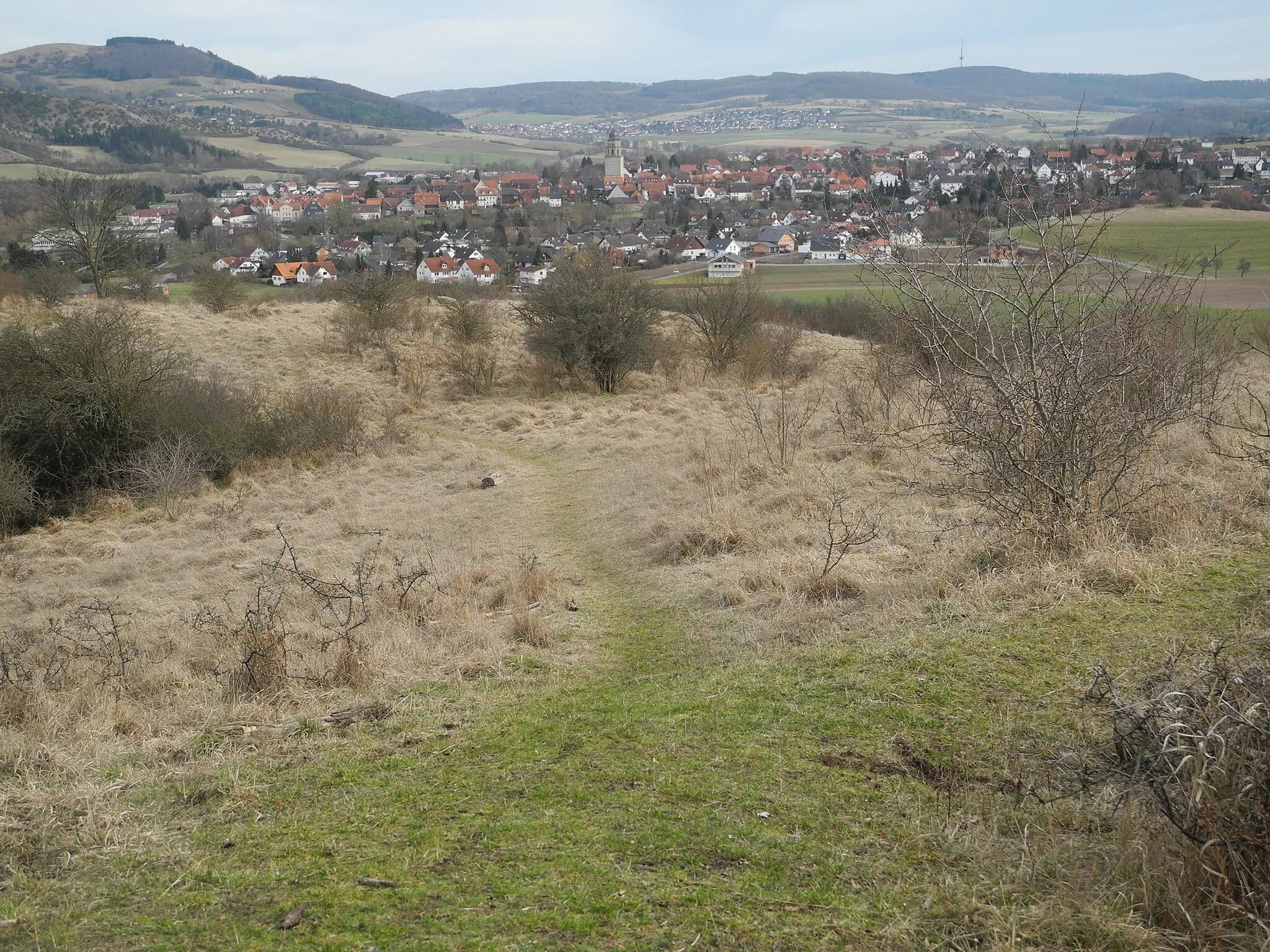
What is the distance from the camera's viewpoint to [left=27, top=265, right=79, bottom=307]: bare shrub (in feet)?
84.0

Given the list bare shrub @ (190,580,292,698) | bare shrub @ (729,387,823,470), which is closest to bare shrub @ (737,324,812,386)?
bare shrub @ (729,387,823,470)

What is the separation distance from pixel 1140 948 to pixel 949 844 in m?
0.80

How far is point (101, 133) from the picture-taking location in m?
110

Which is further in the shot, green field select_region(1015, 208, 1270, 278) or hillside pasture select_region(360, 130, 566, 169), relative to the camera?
hillside pasture select_region(360, 130, 566, 169)

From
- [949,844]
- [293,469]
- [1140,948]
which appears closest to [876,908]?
[949,844]

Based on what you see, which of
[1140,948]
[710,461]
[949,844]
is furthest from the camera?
[710,461]

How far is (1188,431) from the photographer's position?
31.7 ft

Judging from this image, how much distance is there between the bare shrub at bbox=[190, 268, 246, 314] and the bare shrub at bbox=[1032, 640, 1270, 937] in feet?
101

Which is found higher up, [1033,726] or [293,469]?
[1033,726]

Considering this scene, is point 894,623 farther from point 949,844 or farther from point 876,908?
point 876,908

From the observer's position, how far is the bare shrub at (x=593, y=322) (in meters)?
22.6

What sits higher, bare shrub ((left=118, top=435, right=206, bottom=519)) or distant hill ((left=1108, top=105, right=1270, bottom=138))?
distant hill ((left=1108, top=105, right=1270, bottom=138))

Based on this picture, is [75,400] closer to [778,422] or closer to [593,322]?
[593,322]

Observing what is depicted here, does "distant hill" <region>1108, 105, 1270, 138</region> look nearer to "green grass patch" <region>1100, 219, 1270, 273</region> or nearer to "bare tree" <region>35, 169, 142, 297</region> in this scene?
"green grass patch" <region>1100, 219, 1270, 273</region>
